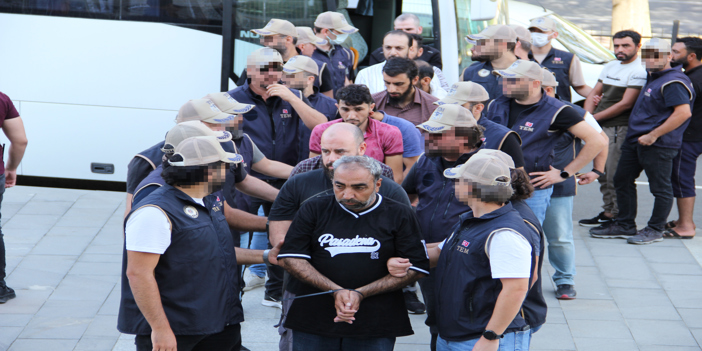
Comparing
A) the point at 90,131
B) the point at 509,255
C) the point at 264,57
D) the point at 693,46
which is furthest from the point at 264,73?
the point at 693,46

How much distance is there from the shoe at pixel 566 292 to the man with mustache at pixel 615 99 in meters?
2.19

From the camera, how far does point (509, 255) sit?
3.26 meters

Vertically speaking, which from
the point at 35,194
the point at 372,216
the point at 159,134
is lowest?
the point at 35,194

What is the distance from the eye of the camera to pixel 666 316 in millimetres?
5988

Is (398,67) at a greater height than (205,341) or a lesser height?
greater

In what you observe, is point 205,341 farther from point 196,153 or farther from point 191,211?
point 196,153

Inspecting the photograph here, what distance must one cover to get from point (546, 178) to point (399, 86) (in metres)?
1.42

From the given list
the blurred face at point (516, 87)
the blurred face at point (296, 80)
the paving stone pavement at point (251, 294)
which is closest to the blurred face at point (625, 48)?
the paving stone pavement at point (251, 294)

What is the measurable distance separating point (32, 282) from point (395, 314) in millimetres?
3912

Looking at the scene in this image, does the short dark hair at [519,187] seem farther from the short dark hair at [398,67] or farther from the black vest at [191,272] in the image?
the short dark hair at [398,67]

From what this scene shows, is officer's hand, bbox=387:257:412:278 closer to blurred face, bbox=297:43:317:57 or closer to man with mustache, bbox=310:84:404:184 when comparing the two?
man with mustache, bbox=310:84:404:184

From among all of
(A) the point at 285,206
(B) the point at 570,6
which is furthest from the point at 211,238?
(B) the point at 570,6

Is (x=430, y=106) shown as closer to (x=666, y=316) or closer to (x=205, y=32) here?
(x=666, y=316)

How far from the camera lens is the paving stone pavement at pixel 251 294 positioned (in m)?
5.42
